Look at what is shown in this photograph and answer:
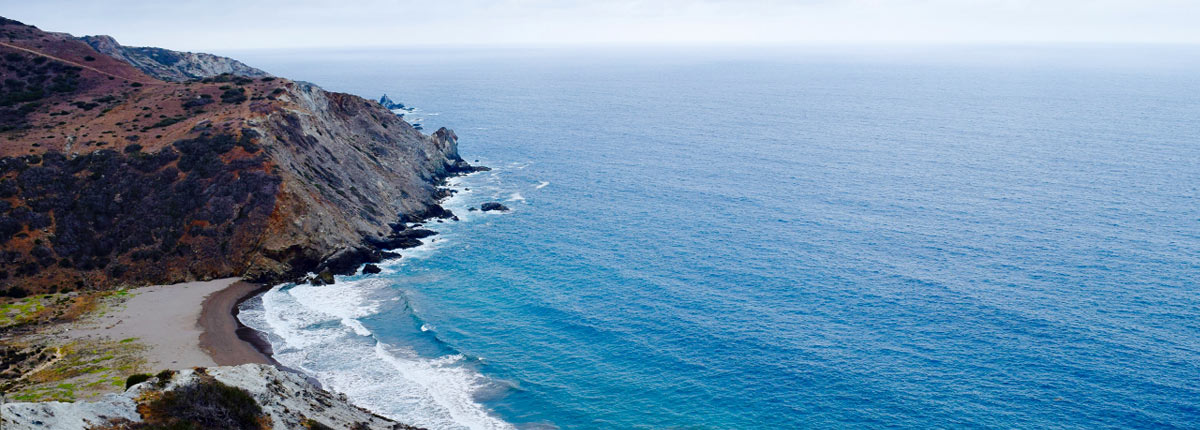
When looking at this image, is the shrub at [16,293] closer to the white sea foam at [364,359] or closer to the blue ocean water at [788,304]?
the white sea foam at [364,359]

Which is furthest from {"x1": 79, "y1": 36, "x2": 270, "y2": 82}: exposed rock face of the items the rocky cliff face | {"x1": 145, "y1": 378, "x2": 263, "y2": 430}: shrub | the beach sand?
{"x1": 145, "y1": 378, "x2": 263, "y2": 430}: shrub

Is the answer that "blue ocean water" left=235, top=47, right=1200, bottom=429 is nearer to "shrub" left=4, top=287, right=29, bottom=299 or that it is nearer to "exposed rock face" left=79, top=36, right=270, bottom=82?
"shrub" left=4, top=287, right=29, bottom=299

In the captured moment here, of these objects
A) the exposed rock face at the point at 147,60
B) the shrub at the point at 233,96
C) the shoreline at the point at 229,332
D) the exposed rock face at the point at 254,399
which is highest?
the exposed rock face at the point at 147,60

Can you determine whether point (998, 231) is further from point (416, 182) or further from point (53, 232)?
point (53, 232)

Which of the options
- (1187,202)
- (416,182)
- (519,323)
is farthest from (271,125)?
(1187,202)

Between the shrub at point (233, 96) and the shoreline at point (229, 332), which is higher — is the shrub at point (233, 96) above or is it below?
above

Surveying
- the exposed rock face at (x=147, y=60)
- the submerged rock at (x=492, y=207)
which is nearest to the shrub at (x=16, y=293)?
the submerged rock at (x=492, y=207)
